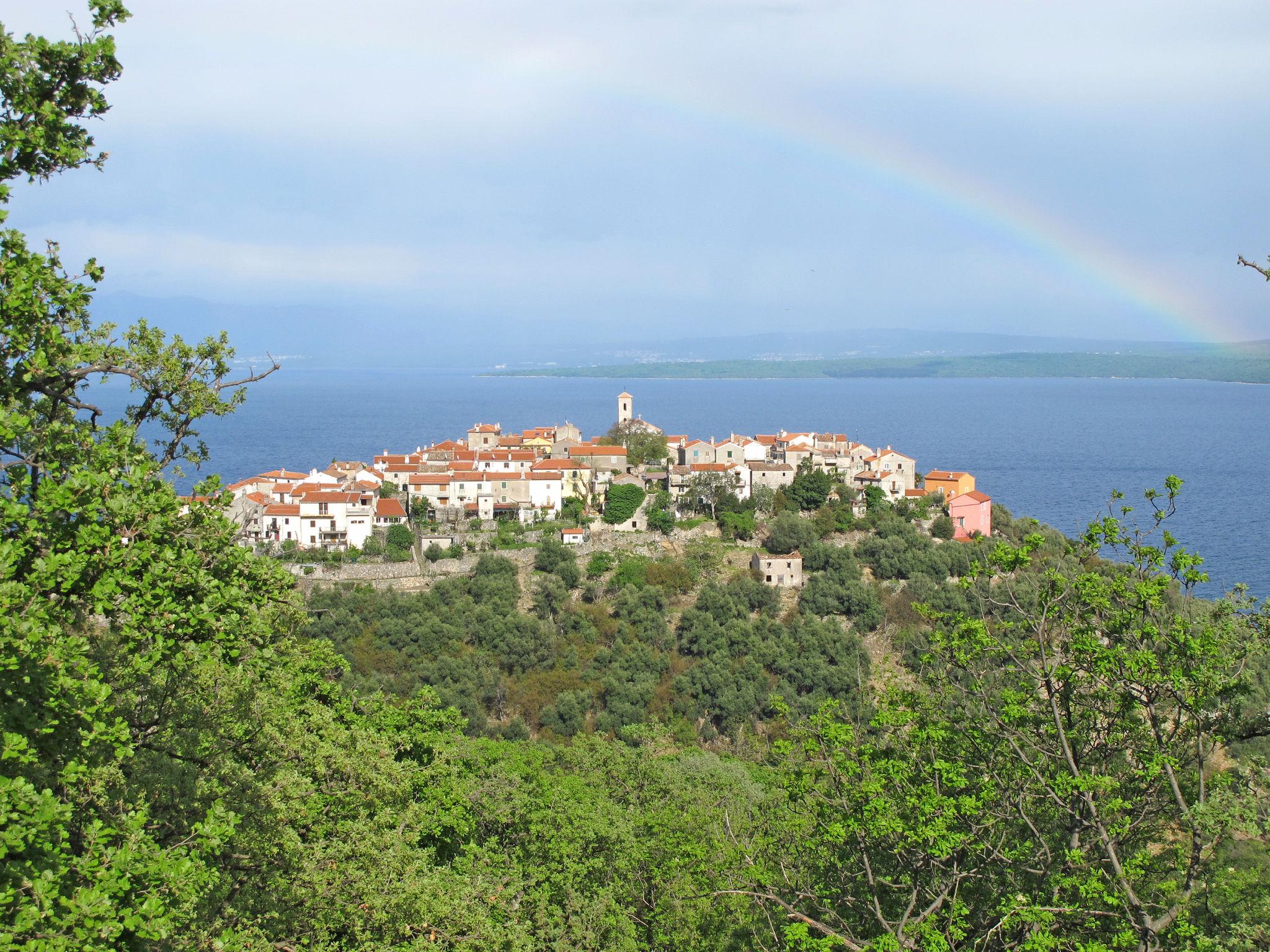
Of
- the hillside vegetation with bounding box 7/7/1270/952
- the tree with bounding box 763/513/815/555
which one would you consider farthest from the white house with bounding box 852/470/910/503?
the hillside vegetation with bounding box 7/7/1270/952

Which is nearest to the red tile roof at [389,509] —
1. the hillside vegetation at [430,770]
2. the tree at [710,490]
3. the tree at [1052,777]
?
the tree at [710,490]

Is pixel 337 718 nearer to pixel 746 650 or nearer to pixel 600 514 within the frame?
pixel 746 650

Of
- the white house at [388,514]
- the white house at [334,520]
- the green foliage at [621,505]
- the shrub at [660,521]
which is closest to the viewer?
the white house at [334,520]

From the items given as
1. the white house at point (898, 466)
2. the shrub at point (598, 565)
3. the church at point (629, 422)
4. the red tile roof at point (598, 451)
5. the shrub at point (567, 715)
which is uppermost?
the church at point (629, 422)

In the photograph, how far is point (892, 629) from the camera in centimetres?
3797

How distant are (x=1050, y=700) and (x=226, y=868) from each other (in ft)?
22.5

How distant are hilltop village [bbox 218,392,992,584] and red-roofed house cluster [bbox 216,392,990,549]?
6 centimetres

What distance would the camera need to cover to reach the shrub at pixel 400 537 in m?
41.2

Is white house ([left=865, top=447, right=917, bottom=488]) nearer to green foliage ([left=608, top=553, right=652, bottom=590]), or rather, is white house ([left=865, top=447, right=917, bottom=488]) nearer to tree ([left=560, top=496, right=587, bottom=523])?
tree ([left=560, top=496, right=587, bottom=523])

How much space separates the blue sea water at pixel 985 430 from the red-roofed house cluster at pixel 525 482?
8634mm

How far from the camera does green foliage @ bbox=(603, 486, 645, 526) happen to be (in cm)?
4459

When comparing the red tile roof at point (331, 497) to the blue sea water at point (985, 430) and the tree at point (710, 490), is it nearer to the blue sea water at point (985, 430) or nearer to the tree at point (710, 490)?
the tree at point (710, 490)

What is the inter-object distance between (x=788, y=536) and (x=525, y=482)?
481 inches

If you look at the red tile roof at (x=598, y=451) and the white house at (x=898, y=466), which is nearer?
the red tile roof at (x=598, y=451)
